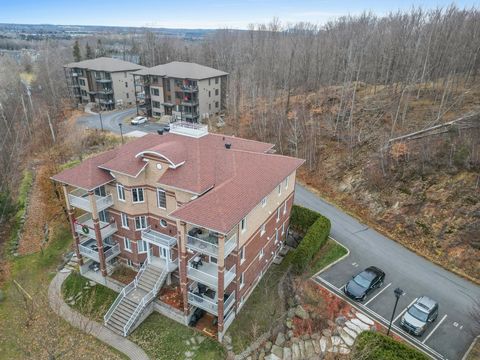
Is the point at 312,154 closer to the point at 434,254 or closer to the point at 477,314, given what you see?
the point at 434,254

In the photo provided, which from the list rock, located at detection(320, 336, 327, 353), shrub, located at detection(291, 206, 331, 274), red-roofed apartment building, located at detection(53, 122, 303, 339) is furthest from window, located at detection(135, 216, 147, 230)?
rock, located at detection(320, 336, 327, 353)

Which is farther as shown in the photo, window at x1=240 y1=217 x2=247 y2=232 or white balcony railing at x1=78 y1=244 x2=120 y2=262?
white balcony railing at x1=78 y1=244 x2=120 y2=262

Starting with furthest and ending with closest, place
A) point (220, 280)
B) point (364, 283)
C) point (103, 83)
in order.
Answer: point (103, 83) < point (364, 283) < point (220, 280)

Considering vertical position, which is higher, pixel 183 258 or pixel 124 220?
pixel 183 258

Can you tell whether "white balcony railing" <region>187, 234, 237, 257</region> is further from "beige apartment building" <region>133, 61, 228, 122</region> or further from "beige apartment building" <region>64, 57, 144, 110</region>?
"beige apartment building" <region>64, 57, 144, 110</region>

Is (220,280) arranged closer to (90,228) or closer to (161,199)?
(161,199)

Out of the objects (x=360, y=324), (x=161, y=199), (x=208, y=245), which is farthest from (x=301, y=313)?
(x=161, y=199)

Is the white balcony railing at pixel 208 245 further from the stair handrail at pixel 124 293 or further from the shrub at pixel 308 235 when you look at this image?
the shrub at pixel 308 235
